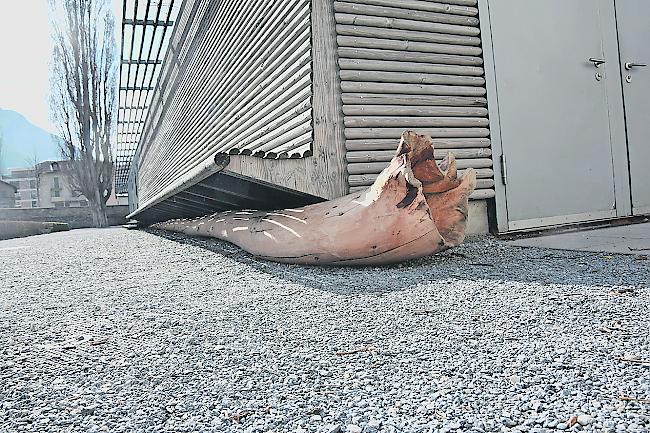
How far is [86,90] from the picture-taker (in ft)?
55.3

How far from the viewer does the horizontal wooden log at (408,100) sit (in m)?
3.43

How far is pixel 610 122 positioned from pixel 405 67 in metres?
2.00

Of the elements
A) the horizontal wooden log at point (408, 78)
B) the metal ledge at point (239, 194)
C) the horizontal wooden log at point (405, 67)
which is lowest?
the metal ledge at point (239, 194)

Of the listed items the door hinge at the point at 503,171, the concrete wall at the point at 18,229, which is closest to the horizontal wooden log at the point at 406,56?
the door hinge at the point at 503,171

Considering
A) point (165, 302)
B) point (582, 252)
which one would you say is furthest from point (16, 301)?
Result: point (582, 252)

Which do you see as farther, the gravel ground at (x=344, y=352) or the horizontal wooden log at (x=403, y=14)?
the horizontal wooden log at (x=403, y=14)

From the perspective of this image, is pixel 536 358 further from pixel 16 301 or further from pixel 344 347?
pixel 16 301

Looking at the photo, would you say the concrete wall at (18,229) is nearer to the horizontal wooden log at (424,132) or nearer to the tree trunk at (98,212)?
the tree trunk at (98,212)

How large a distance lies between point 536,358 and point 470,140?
9.20ft

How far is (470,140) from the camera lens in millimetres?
3838

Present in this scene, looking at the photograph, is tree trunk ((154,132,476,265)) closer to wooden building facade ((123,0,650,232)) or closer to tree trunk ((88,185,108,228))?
wooden building facade ((123,0,650,232))

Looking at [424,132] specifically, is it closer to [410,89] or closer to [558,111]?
[410,89]

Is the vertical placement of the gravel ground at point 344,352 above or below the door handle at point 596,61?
below

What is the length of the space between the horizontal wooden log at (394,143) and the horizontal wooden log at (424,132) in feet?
0.10
